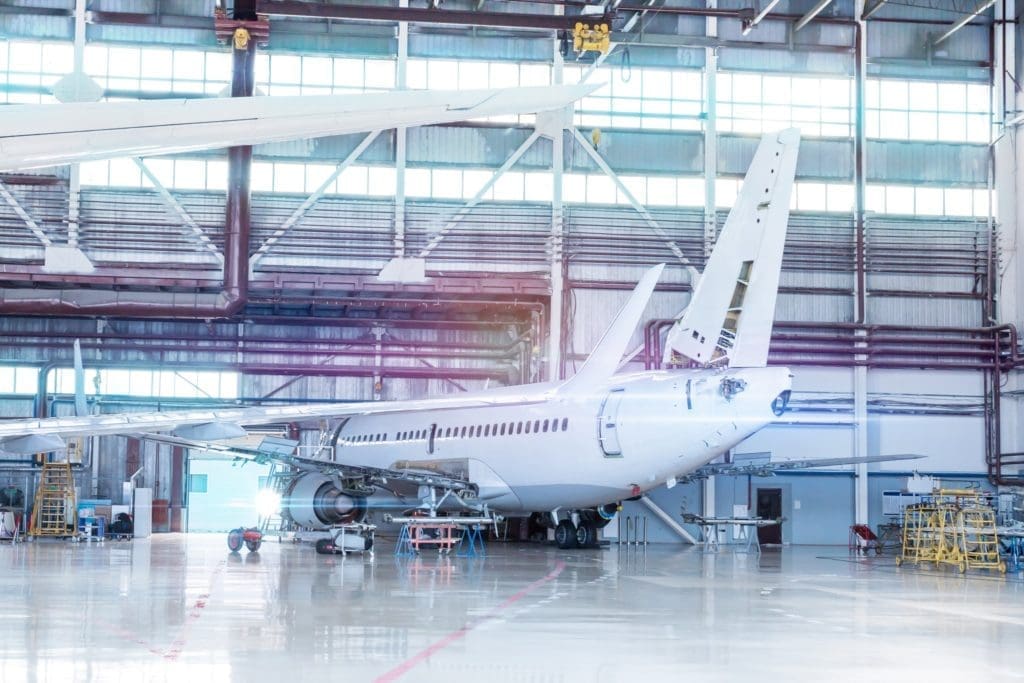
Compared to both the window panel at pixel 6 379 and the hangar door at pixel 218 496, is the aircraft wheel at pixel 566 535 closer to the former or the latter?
the hangar door at pixel 218 496

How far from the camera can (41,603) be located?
14.4 m

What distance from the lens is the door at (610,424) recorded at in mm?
24797

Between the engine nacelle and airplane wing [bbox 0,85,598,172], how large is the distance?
25.9 meters

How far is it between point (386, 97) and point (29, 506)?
37.8 meters

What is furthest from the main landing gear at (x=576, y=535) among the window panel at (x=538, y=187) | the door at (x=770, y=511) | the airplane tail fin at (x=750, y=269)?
the window panel at (x=538, y=187)

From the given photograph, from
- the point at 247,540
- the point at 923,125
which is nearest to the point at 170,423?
the point at 247,540

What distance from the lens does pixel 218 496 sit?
4138cm

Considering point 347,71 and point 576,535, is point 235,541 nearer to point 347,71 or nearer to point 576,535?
point 576,535

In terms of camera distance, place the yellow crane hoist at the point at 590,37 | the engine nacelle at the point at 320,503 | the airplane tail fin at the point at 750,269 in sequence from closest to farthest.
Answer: the airplane tail fin at the point at 750,269 → the engine nacelle at the point at 320,503 → the yellow crane hoist at the point at 590,37

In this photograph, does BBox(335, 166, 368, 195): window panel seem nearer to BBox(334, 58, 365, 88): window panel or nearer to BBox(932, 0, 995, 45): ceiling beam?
BBox(334, 58, 365, 88): window panel

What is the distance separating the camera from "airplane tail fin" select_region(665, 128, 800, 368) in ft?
75.0

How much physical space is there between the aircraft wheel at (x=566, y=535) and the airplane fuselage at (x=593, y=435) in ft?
7.10

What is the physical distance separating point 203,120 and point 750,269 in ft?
68.2

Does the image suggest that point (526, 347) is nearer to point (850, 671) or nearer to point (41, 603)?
point (41, 603)
